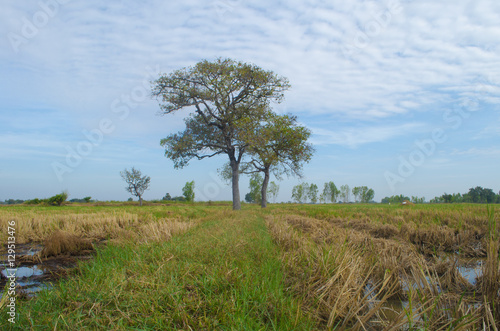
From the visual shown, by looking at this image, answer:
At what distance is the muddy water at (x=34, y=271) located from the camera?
3189 millimetres

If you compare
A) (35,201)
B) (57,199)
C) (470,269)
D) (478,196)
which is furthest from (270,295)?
(478,196)

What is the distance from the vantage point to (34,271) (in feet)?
12.9

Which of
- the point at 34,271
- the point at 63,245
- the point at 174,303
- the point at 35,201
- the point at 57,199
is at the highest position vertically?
the point at 174,303

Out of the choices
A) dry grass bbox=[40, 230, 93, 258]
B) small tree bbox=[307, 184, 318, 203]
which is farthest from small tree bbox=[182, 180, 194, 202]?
dry grass bbox=[40, 230, 93, 258]

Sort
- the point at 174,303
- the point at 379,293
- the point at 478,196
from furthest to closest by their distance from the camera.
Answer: the point at 478,196, the point at 379,293, the point at 174,303

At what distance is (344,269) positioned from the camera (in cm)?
280

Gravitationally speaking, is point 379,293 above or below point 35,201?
above

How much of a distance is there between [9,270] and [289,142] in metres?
21.5

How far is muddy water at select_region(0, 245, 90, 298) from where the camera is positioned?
3.19 meters

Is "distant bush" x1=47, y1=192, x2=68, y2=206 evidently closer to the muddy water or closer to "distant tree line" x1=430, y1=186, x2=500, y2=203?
the muddy water

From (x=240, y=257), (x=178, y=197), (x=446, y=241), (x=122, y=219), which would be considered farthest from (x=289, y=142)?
(x=178, y=197)

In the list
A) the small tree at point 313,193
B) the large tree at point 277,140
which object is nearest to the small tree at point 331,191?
the small tree at point 313,193

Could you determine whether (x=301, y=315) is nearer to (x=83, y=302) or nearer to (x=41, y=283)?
(x=83, y=302)

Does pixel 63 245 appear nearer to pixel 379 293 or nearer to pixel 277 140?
pixel 379 293
